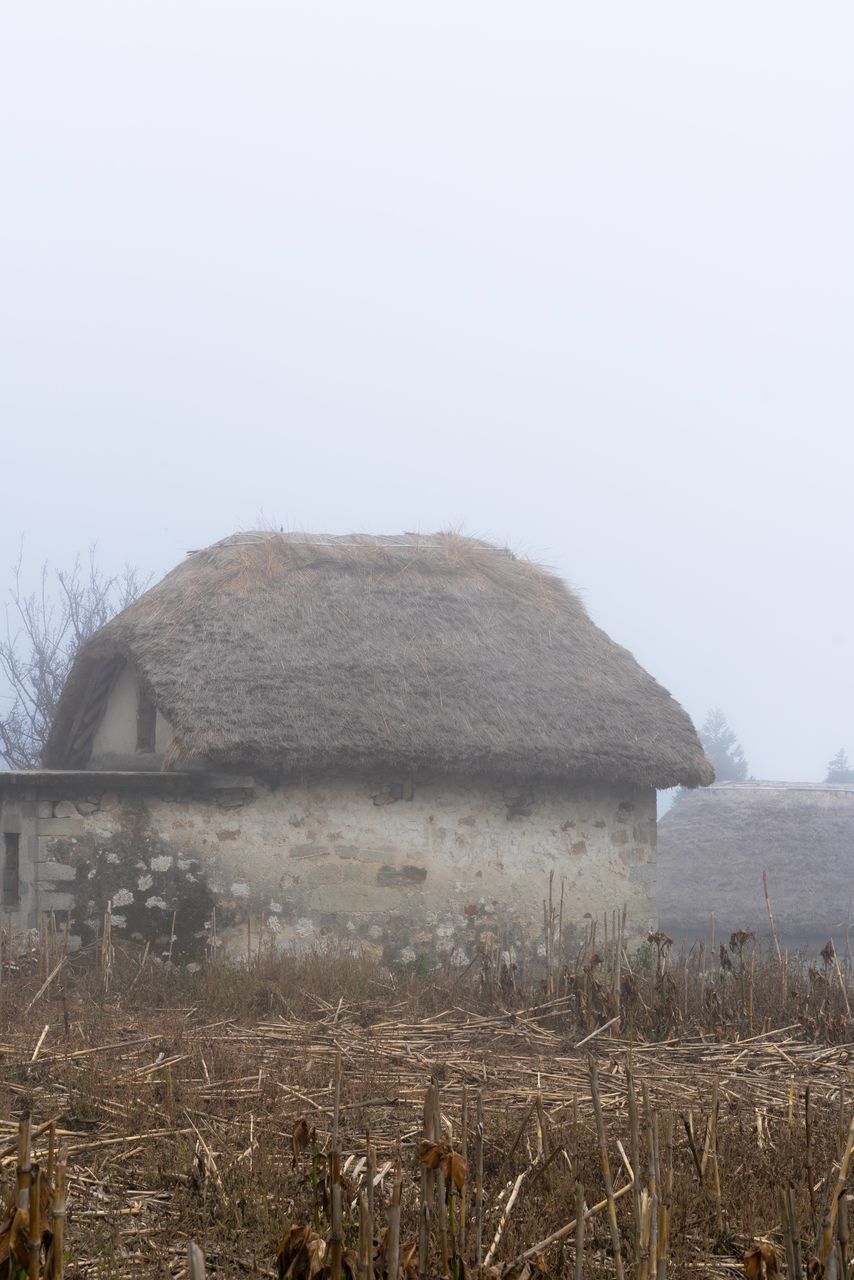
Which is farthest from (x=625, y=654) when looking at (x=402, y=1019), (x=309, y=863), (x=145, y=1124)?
(x=145, y=1124)

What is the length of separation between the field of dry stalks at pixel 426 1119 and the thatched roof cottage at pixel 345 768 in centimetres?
119

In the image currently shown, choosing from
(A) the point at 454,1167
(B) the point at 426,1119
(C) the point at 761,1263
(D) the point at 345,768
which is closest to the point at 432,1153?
(A) the point at 454,1167

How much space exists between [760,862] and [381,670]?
30.2 feet

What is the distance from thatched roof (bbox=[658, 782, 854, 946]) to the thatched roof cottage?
20.2 feet

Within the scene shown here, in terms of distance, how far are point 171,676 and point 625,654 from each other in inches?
191

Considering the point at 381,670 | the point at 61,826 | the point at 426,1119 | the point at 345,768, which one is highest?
the point at 381,670

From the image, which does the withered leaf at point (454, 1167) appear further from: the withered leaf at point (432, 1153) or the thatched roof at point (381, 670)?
the thatched roof at point (381, 670)

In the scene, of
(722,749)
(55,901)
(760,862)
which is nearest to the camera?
(55,901)

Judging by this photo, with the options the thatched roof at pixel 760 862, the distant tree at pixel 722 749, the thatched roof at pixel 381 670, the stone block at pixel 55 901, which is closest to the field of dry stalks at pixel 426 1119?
the stone block at pixel 55 901

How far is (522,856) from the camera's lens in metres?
11.4

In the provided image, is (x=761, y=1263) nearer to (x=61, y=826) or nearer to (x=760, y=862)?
(x=61, y=826)

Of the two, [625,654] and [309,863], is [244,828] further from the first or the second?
[625,654]

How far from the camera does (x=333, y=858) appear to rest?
1079 centimetres

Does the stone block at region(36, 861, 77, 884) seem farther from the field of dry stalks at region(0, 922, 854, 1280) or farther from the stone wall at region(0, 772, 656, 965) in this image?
the field of dry stalks at region(0, 922, 854, 1280)
